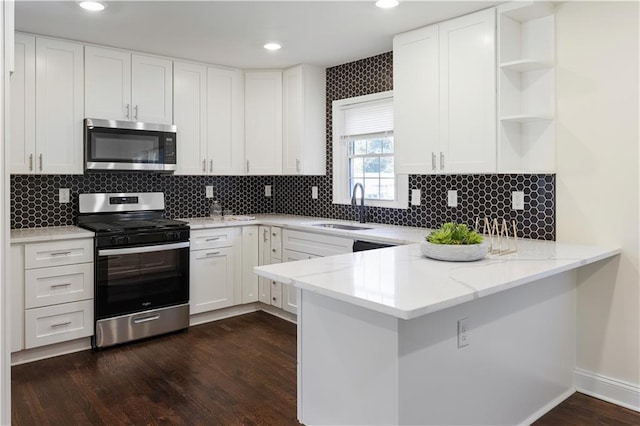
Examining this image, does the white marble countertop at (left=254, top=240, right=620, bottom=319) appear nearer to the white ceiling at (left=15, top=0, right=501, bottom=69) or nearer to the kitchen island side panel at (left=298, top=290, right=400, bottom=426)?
the kitchen island side panel at (left=298, top=290, right=400, bottom=426)

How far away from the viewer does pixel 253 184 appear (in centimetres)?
527

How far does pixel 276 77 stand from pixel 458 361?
11.3 feet

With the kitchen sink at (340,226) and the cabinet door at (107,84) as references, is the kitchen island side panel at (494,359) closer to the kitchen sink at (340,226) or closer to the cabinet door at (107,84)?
the kitchen sink at (340,226)

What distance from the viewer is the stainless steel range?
11.8 feet

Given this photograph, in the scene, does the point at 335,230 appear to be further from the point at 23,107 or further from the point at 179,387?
the point at 23,107

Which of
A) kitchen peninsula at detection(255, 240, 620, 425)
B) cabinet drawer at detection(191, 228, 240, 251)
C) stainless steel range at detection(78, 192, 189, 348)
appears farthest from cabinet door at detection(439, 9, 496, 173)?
stainless steel range at detection(78, 192, 189, 348)

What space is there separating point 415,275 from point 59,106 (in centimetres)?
307

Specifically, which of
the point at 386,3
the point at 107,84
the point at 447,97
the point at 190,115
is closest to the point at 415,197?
the point at 447,97

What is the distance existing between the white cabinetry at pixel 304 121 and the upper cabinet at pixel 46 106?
178 centimetres

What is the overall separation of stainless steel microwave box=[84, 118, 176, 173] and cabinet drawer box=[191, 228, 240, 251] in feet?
2.06

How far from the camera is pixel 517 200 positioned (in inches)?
127

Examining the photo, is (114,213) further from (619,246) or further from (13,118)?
(619,246)

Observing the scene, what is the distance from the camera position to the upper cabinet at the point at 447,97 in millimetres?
3037

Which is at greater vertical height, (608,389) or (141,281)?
(141,281)
